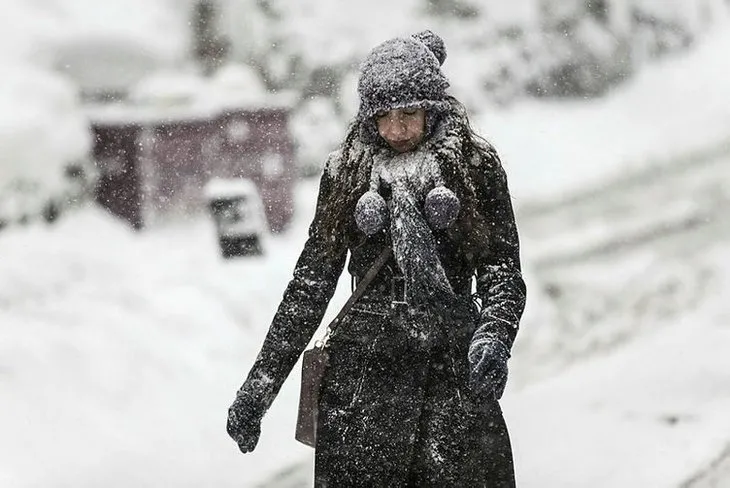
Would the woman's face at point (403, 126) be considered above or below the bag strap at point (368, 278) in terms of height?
above

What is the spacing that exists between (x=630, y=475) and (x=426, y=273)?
2.53 metres

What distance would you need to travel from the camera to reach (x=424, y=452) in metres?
2.67

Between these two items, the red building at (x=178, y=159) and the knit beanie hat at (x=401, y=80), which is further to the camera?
the red building at (x=178, y=159)

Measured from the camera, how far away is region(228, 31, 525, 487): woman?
2.57 m

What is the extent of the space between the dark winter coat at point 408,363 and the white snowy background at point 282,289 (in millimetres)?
2089

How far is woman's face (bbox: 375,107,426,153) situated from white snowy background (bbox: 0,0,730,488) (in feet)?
8.00

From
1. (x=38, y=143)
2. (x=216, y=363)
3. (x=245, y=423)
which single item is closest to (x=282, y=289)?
(x=216, y=363)

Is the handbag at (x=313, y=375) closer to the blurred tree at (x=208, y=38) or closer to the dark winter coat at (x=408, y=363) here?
the dark winter coat at (x=408, y=363)

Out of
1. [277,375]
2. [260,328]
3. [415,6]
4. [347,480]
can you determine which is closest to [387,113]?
[277,375]

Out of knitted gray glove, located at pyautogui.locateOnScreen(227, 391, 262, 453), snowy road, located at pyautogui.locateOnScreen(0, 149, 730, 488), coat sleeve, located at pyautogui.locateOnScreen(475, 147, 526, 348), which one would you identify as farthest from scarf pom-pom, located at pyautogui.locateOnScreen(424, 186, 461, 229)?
snowy road, located at pyautogui.locateOnScreen(0, 149, 730, 488)

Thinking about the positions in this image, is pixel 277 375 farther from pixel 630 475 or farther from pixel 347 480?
pixel 630 475

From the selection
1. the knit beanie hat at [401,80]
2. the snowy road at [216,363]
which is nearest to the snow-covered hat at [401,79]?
the knit beanie hat at [401,80]

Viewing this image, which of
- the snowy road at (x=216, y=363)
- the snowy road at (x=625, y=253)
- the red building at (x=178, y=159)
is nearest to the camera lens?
the snowy road at (x=216, y=363)

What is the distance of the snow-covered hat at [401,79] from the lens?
8.33 feet
